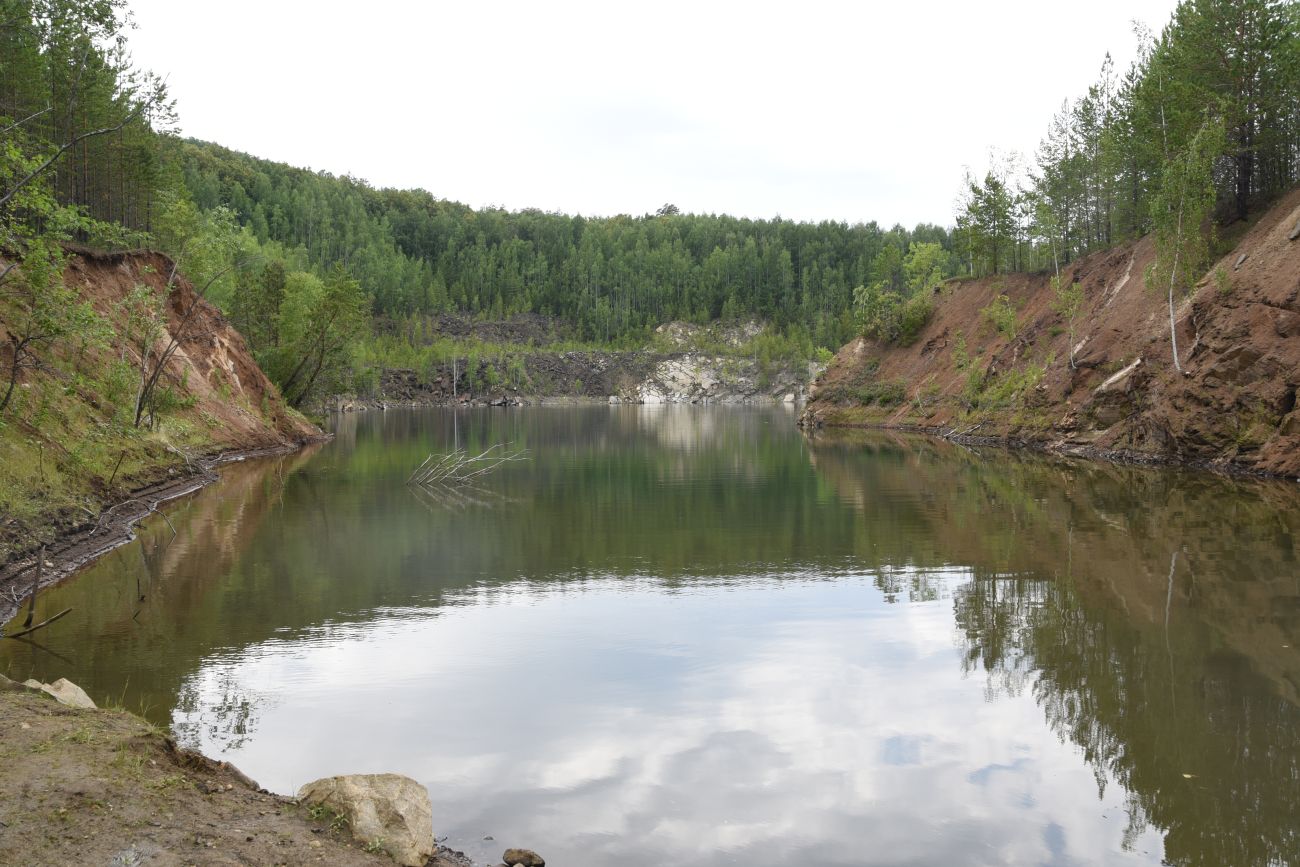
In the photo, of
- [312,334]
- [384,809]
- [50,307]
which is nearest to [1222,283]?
[50,307]

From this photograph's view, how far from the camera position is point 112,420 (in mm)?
31438

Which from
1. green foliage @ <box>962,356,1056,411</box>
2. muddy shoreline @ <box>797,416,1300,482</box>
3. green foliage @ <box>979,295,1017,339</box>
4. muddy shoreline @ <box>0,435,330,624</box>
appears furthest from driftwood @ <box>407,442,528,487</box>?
green foliage @ <box>979,295,1017,339</box>

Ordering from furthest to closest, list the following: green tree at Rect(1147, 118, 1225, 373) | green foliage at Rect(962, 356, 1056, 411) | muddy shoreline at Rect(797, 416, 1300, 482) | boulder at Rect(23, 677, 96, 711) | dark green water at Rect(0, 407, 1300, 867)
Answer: green foliage at Rect(962, 356, 1056, 411) < green tree at Rect(1147, 118, 1225, 373) < muddy shoreline at Rect(797, 416, 1300, 482) < boulder at Rect(23, 677, 96, 711) < dark green water at Rect(0, 407, 1300, 867)

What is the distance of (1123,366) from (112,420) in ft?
155

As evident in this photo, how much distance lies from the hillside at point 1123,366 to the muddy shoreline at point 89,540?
129ft

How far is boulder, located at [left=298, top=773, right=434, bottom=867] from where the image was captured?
→ 26.7 ft

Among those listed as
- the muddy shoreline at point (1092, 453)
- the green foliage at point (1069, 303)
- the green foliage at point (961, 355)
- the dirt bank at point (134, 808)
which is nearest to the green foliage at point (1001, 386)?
the green foliage at point (961, 355)

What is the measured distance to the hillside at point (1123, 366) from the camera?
38875mm

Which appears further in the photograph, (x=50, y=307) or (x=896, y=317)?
(x=896, y=317)

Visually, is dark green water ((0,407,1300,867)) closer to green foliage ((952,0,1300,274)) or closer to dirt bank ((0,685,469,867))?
dirt bank ((0,685,469,867))

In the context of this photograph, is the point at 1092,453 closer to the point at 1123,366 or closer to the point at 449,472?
the point at 1123,366

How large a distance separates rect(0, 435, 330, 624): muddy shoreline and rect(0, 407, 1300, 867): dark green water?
729 mm

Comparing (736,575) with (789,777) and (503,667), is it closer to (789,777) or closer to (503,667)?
(503,667)

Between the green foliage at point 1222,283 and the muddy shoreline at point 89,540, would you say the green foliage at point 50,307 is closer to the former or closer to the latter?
the muddy shoreline at point 89,540
